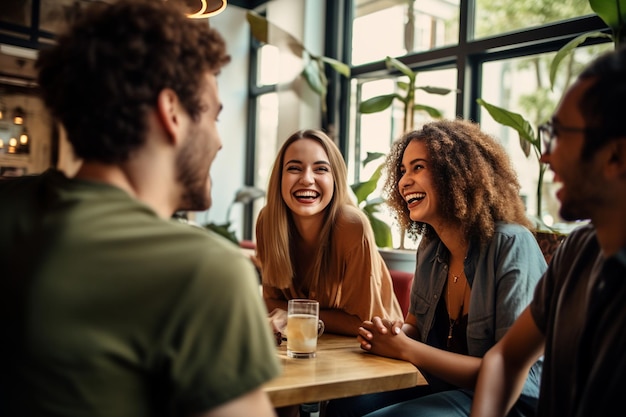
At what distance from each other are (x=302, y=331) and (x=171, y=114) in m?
0.73

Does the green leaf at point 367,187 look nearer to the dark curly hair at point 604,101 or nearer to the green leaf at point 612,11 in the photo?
the green leaf at point 612,11

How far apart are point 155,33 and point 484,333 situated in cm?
120

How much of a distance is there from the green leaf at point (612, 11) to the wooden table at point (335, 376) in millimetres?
1818

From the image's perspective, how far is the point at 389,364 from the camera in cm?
139

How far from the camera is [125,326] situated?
0.65 meters

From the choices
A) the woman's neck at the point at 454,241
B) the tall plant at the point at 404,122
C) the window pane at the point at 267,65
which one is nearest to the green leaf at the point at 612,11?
the tall plant at the point at 404,122

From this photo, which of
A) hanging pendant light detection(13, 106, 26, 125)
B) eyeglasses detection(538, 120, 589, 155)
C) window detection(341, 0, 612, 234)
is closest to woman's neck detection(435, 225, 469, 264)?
eyeglasses detection(538, 120, 589, 155)

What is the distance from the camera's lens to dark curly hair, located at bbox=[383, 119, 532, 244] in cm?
174

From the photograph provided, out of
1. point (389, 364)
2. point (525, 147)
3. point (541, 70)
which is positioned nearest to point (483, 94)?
point (541, 70)

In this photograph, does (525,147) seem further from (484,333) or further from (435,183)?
(484,333)

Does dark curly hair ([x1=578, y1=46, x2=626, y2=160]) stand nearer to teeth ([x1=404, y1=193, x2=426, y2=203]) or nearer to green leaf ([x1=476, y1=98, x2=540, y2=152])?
teeth ([x1=404, y1=193, x2=426, y2=203])

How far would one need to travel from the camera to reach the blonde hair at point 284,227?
211 centimetres

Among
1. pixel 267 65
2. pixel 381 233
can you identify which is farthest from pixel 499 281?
pixel 267 65

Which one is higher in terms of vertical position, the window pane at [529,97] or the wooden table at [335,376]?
the window pane at [529,97]
